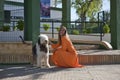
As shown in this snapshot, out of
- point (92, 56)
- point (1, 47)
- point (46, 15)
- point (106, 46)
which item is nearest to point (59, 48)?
point (92, 56)

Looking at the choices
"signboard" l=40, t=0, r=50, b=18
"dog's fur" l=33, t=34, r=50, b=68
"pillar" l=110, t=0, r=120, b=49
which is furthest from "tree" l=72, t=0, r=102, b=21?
"dog's fur" l=33, t=34, r=50, b=68

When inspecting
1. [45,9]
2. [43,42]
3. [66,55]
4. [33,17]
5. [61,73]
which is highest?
[45,9]

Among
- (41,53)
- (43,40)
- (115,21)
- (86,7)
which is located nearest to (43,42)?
(43,40)

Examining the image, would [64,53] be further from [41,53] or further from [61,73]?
[61,73]

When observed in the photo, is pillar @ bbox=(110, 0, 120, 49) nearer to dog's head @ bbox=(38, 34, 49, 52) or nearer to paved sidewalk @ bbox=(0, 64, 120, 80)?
paved sidewalk @ bbox=(0, 64, 120, 80)

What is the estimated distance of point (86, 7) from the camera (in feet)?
131

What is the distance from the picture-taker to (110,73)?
32.7 feet

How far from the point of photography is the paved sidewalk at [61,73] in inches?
363

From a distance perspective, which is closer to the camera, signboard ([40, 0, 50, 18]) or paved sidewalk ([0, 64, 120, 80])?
paved sidewalk ([0, 64, 120, 80])

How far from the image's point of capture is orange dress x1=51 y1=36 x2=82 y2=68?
11.4 m

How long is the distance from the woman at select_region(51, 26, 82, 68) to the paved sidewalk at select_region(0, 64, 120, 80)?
1.31 ft

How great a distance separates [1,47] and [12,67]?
1449 millimetres

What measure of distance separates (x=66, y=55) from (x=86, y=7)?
95.1ft

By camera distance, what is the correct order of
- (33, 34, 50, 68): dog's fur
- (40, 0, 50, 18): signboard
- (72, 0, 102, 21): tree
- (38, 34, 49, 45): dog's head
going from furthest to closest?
(72, 0, 102, 21): tree
(40, 0, 50, 18): signboard
(33, 34, 50, 68): dog's fur
(38, 34, 49, 45): dog's head
